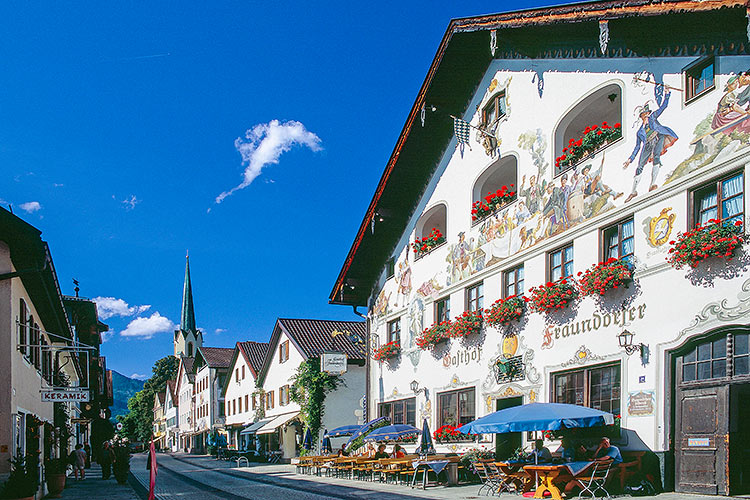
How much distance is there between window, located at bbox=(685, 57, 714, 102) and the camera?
43.9ft

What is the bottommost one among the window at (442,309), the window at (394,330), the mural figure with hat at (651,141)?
the window at (394,330)

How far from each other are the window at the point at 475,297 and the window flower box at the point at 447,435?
338cm

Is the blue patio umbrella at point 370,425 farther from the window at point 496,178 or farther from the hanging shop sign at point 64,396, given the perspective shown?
the hanging shop sign at point 64,396

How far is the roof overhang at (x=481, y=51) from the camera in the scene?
1343 cm

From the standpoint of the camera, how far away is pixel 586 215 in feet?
53.5

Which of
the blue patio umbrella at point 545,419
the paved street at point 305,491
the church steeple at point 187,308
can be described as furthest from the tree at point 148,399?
the blue patio umbrella at point 545,419

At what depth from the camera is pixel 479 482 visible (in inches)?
744

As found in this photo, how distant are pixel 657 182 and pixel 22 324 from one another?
13494 mm

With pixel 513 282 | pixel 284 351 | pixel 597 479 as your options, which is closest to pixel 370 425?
pixel 513 282

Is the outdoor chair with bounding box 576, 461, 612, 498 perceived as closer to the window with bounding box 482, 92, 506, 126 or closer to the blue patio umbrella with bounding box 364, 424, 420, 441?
the blue patio umbrella with bounding box 364, 424, 420, 441

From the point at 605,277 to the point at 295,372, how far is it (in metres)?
24.2

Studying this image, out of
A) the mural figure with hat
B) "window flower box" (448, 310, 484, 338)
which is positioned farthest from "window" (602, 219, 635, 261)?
"window flower box" (448, 310, 484, 338)

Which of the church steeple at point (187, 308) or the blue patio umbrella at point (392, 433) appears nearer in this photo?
the blue patio umbrella at point (392, 433)

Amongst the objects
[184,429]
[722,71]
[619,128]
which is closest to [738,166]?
[722,71]
